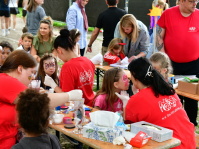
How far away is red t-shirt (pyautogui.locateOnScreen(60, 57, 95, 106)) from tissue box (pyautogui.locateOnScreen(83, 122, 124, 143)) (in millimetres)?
1096

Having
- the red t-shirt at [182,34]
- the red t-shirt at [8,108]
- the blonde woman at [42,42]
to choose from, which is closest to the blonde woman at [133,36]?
the red t-shirt at [182,34]

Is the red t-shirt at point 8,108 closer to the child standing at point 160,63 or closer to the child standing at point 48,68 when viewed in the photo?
the child standing at point 160,63

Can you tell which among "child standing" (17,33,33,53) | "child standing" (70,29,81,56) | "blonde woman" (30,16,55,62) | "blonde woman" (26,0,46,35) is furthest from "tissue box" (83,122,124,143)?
"blonde woman" (26,0,46,35)

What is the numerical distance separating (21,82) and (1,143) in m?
0.55

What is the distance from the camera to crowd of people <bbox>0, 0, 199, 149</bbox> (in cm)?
240

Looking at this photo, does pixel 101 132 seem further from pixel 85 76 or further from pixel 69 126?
pixel 85 76

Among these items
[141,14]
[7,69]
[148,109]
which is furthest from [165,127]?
[141,14]

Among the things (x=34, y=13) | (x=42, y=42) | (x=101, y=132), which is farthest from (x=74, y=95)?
(x=34, y=13)

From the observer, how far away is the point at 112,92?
4246 millimetres

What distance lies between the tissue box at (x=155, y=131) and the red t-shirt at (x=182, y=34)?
2437 mm

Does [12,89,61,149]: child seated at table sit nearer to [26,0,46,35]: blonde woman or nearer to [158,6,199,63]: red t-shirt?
[158,6,199,63]: red t-shirt

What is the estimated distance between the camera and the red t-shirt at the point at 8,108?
295cm

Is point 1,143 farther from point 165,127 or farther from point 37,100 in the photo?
point 165,127

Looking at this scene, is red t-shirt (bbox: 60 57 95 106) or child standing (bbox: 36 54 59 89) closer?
red t-shirt (bbox: 60 57 95 106)
